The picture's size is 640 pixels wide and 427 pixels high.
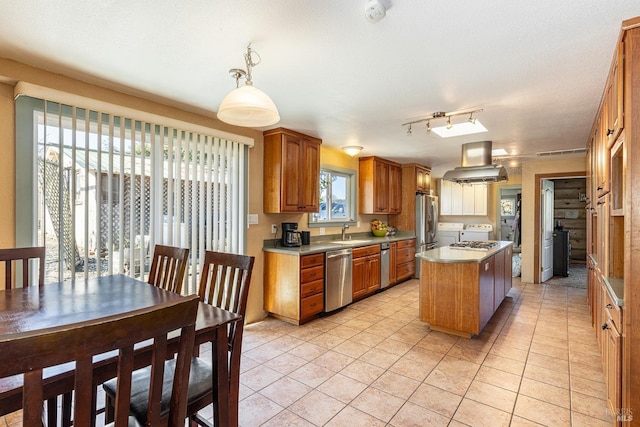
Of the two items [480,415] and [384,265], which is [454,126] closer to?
[384,265]

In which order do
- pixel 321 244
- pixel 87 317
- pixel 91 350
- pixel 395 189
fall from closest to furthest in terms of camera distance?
pixel 91 350
pixel 87 317
pixel 321 244
pixel 395 189

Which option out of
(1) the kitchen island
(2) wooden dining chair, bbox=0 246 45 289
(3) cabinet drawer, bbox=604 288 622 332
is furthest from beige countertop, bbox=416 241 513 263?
(2) wooden dining chair, bbox=0 246 45 289

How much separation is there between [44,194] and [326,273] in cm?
277

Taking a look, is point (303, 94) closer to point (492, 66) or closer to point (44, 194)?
point (492, 66)

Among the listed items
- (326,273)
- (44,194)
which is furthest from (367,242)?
(44,194)

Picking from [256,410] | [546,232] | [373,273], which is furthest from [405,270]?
[256,410]

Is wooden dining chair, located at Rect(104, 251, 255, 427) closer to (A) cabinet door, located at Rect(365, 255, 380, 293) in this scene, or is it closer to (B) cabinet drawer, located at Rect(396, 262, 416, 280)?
(A) cabinet door, located at Rect(365, 255, 380, 293)

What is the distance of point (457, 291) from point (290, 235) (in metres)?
2.03

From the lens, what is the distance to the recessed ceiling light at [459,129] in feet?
12.0

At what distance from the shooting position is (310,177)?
4.16m

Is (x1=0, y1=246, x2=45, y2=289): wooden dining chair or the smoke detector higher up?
the smoke detector

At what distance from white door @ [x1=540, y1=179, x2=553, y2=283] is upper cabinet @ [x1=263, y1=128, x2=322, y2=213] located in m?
4.42

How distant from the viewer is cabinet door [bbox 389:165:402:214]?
5.98m

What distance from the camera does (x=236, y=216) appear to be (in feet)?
11.9
